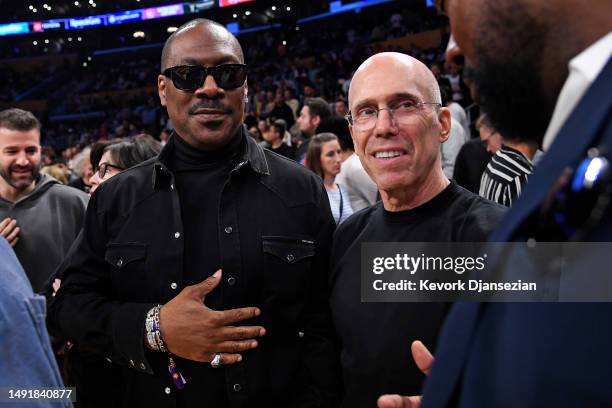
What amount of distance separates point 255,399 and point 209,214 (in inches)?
23.3

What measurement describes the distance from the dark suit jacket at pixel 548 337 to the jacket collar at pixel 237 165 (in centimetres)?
139

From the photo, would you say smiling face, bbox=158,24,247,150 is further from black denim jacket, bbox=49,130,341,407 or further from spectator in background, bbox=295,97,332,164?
spectator in background, bbox=295,97,332,164

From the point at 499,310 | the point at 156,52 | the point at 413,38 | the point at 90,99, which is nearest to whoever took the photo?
the point at 499,310

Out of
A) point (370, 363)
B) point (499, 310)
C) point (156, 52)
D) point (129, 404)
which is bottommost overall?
point (129, 404)

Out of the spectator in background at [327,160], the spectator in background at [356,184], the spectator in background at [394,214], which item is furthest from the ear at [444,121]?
the spectator in background at [327,160]

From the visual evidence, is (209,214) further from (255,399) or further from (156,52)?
(156,52)

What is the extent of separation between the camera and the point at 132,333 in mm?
1773

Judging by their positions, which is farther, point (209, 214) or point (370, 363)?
point (209, 214)

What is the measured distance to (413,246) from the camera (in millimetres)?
1626

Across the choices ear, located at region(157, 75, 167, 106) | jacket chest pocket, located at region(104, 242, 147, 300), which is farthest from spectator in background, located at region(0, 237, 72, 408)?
ear, located at region(157, 75, 167, 106)

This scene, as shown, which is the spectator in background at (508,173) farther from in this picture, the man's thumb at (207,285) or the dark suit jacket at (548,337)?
the dark suit jacket at (548,337)

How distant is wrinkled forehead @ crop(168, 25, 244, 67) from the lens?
198 cm

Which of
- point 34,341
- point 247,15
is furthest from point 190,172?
point 247,15

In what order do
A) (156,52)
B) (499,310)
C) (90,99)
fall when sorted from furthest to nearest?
(156,52) < (90,99) < (499,310)
